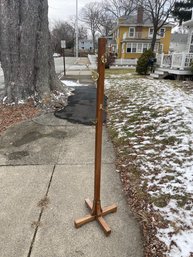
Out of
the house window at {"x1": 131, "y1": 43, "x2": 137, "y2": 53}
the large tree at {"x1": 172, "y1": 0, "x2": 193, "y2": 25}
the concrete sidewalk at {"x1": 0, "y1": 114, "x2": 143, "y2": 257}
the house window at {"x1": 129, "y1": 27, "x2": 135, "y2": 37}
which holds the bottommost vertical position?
the concrete sidewalk at {"x1": 0, "y1": 114, "x2": 143, "y2": 257}

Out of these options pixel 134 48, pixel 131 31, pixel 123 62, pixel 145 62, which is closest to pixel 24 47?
pixel 145 62

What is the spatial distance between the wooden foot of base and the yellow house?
99.5 feet

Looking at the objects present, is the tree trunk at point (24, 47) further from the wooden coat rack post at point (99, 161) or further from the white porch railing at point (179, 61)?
the white porch railing at point (179, 61)

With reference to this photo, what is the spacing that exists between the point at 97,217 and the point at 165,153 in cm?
175

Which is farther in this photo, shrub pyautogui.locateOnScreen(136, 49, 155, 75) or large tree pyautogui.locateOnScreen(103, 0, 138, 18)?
large tree pyautogui.locateOnScreen(103, 0, 138, 18)

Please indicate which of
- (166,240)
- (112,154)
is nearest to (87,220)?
(166,240)

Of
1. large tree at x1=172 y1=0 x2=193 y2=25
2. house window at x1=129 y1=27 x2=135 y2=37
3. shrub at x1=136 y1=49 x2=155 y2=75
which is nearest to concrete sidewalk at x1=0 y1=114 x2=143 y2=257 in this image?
shrub at x1=136 y1=49 x2=155 y2=75

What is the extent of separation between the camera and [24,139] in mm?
4324

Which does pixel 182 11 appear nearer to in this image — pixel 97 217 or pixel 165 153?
pixel 165 153

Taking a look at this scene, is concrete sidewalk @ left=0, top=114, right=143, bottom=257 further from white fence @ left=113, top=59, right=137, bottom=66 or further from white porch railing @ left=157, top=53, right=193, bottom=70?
white fence @ left=113, top=59, right=137, bottom=66

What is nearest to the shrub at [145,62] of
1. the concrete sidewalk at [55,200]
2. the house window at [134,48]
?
the concrete sidewalk at [55,200]

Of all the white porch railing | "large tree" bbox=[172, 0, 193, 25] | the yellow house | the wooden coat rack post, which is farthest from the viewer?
the yellow house

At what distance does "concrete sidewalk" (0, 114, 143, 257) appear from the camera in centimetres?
201

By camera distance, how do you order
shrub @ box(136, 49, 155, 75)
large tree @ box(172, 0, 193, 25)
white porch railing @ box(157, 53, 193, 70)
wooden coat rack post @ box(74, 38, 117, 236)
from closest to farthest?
wooden coat rack post @ box(74, 38, 117, 236)
white porch railing @ box(157, 53, 193, 70)
shrub @ box(136, 49, 155, 75)
large tree @ box(172, 0, 193, 25)
